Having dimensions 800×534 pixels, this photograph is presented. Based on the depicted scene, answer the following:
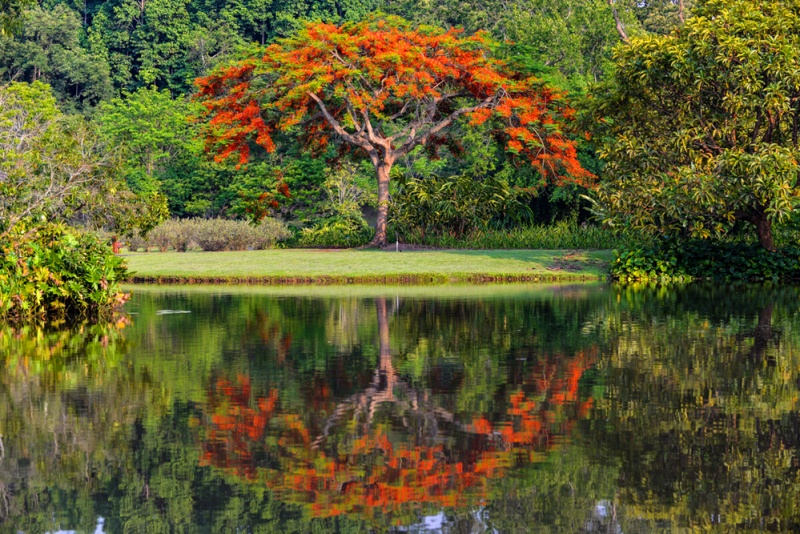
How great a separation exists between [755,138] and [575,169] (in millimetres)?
10466

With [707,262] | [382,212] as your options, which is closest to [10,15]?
[382,212]

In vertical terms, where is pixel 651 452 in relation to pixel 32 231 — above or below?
below

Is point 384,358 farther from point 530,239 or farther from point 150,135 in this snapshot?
point 150,135

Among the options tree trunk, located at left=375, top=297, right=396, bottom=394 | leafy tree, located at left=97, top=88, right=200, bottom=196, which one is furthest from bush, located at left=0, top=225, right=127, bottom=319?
leafy tree, located at left=97, top=88, right=200, bottom=196

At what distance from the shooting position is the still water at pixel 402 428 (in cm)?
742

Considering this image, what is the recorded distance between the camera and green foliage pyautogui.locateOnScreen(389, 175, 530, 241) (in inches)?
1666

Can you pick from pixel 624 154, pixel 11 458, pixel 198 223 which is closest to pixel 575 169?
pixel 624 154

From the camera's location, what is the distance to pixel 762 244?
34.4 m

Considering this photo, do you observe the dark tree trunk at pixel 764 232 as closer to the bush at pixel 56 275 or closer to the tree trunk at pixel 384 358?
the tree trunk at pixel 384 358

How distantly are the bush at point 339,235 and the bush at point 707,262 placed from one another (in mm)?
13060

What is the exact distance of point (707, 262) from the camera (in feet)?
114

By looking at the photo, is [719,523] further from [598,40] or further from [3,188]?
[598,40]

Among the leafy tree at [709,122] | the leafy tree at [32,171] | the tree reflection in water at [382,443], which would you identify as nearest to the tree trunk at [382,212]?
the leafy tree at [709,122]

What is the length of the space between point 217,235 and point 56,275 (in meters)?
25.2
